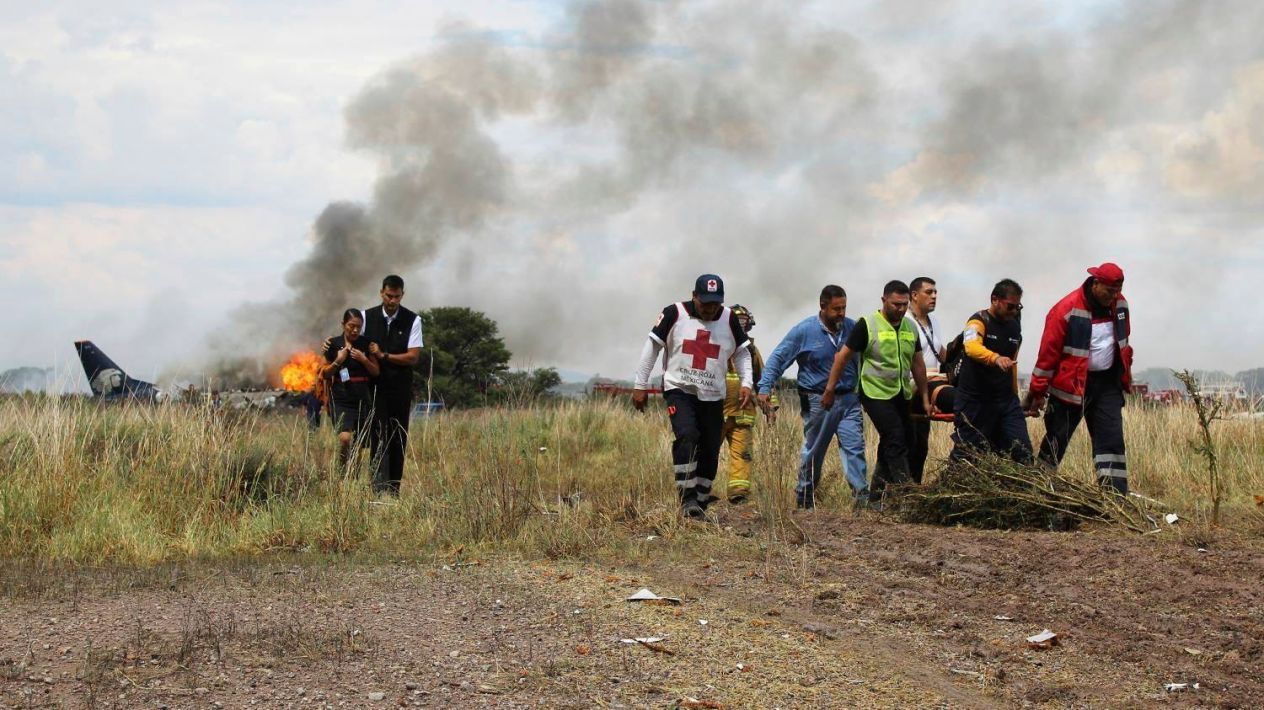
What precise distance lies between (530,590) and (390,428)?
4689mm

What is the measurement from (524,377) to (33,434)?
3.82 meters

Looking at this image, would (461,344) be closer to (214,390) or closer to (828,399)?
(214,390)

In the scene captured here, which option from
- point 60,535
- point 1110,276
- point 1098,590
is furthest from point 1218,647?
point 60,535

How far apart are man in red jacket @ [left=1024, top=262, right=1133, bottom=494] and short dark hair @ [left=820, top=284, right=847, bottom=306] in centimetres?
193

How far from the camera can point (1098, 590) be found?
6.58m

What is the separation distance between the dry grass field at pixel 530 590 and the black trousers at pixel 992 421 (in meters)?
0.99

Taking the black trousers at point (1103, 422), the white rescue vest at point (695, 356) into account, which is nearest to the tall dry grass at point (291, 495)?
the white rescue vest at point (695, 356)

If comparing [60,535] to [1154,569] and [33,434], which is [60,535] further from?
[1154,569]

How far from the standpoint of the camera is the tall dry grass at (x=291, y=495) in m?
8.38

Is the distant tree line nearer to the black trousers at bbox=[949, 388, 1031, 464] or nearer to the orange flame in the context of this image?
the orange flame

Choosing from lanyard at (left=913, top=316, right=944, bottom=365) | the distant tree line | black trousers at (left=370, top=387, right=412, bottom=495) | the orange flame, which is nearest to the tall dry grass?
black trousers at (left=370, top=387, right=412, bottom=495)

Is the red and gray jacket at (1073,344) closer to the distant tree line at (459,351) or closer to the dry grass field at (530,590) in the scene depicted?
the dry grass field at (530,590)

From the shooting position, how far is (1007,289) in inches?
377

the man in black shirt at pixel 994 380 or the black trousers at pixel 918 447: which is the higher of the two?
the man in black shirt at pixel 994 380
